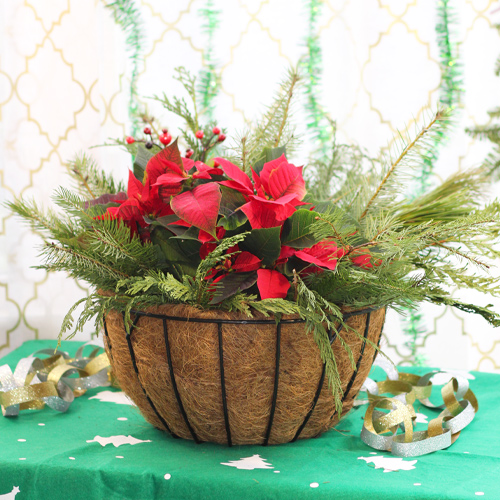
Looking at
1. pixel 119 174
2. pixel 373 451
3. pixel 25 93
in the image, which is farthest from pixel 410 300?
pixel 25 93

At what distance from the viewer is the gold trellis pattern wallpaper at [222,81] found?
40.1 inches

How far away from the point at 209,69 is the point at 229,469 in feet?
2.75

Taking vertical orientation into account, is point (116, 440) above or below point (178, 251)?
below

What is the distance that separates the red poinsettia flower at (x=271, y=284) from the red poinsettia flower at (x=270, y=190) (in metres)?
0.04

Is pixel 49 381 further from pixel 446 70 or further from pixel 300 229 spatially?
pixel 446 70

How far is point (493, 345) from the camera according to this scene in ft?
3.47

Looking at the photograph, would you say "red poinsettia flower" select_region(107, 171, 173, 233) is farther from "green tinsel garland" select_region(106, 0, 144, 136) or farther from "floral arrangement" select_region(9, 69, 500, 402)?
"green tinsel garland" select_region(106, 0, 144, 136)

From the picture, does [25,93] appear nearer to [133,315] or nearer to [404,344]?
[133,315]

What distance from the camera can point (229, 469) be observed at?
0.45 meters

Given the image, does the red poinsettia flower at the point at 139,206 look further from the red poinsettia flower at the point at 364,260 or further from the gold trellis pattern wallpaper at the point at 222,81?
the gold trellis pattern wallpaper at the point at 222,81

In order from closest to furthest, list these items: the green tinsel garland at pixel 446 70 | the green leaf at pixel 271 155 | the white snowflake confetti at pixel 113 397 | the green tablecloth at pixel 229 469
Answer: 1. the green tablecloth at pixel 229 469
2. the green leaf at pixel 271 155
3. the white snowflake confetti at pixel 113 397
4. the green tinsel garland at pixel 446 70

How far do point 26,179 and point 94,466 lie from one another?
78cm

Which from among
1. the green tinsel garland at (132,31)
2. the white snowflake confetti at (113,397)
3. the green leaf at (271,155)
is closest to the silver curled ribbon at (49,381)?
the white snowflake confetti at (113,397)

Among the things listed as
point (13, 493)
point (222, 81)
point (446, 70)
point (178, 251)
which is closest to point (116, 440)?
Result: point (13, 493)
